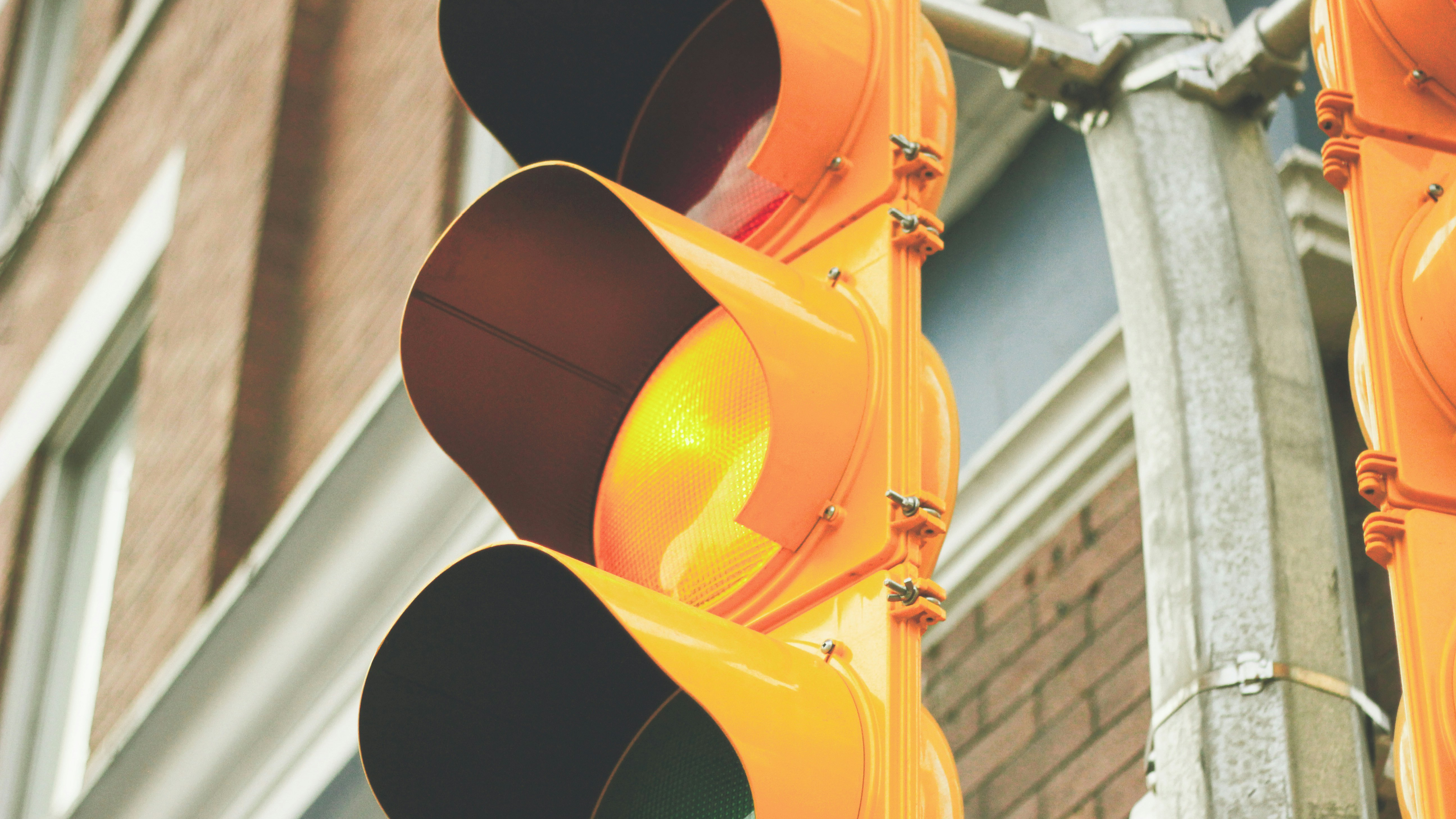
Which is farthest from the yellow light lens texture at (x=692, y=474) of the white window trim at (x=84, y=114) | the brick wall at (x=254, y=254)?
the white window trim at (x=84, y=114)

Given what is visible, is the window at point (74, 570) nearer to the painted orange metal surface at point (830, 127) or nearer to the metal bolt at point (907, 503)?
the painted orange metal surface at point (830, 127)

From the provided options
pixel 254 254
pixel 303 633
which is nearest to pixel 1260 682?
pixel 303 633

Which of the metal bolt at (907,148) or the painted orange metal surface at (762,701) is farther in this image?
the metal bolt at (907,148)

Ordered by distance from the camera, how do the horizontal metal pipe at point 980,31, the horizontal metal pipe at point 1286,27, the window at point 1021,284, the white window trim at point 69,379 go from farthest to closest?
the white window trim at point 69,379, the window at point 1021,284, the horizontal metal pipe at point 980,31, the horizontal metal pipe at point 1286,27

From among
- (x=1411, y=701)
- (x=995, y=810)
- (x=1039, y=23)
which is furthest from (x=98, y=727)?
(x=1411, y=701)

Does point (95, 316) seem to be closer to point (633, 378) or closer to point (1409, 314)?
point (633, 378)

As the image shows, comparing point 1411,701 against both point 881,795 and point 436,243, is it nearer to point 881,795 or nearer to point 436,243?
point 881,795

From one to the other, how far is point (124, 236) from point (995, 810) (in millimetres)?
7319

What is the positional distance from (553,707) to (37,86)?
1204 centimetres

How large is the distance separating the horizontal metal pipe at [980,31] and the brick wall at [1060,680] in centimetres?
156

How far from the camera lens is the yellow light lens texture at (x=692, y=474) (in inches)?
86.5

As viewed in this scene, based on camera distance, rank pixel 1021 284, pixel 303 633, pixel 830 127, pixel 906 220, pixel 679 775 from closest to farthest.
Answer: pixel 679 775 < pixel 906 220 < pixel 830 127 < pixel 1021 284 < pixel 303 633

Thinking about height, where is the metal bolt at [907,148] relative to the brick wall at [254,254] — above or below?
below

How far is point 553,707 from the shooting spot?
7.41 ft
